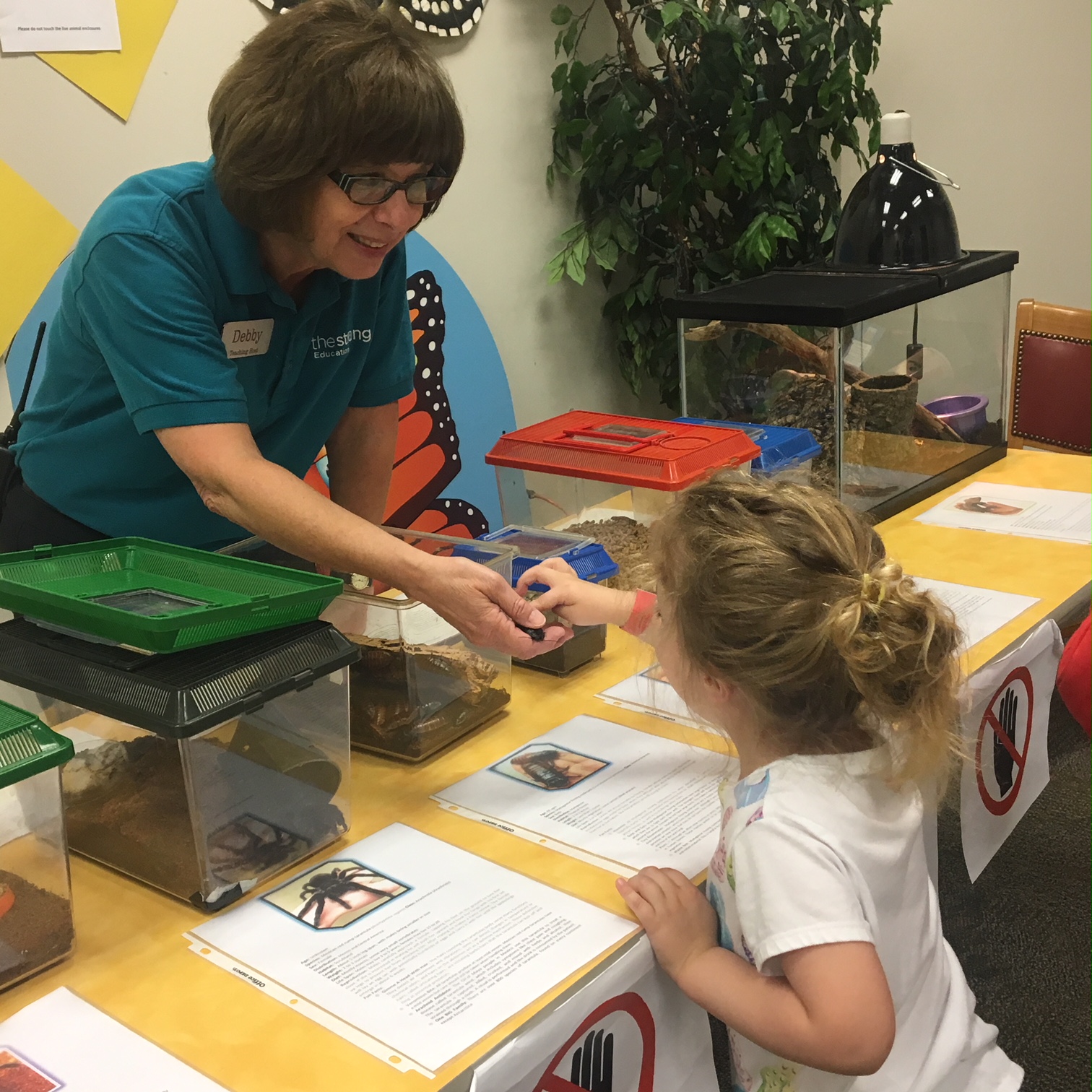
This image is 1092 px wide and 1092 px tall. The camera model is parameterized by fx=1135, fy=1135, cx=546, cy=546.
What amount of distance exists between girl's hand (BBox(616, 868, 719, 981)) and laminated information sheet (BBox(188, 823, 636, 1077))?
0.08 feet

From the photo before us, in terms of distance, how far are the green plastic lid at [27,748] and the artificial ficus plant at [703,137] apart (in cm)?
214

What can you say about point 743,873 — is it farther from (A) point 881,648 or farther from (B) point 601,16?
(B) point 601,16

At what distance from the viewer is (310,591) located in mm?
1015

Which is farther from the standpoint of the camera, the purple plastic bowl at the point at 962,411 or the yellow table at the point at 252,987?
the purple plastic bowl at the point at 962,411

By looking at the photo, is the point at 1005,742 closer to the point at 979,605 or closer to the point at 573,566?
the point at 979,605

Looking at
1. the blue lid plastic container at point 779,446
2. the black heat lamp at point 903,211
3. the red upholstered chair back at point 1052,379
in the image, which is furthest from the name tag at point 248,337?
the red upholstered chair back at point 1052,379

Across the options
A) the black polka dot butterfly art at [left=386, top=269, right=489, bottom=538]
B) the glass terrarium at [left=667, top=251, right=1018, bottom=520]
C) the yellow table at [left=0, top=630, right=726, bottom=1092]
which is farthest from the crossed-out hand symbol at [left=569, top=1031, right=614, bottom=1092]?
the black polka dot butterfly art at [left=386, top=269, right=489, bottom=538]

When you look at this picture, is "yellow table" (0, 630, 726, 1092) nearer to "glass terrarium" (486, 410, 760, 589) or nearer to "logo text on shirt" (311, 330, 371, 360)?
"glass terrarium" (486, 410, 760, 589)

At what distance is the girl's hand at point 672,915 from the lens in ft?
3.02

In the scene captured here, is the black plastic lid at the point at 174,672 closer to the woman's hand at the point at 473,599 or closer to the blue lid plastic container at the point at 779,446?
the woman's hand at the point at 473,599

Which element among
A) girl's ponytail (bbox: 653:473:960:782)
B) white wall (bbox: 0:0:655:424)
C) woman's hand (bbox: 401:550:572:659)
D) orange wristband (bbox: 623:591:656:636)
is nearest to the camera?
girl's ponytail (bbox: 653:473:960:782)

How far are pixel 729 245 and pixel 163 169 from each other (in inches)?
78.8

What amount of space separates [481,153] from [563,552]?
1.70 meters

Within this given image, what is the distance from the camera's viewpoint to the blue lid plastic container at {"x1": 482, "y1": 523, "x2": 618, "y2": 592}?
4.66ft
